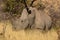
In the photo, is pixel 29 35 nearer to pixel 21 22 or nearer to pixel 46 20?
pixel 21 22

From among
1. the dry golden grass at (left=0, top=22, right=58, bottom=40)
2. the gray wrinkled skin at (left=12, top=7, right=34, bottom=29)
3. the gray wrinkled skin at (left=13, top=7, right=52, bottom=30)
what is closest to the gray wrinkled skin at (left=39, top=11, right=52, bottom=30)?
the gray wrinkled skin at (left=13, top=7, right=52, bottom=30)

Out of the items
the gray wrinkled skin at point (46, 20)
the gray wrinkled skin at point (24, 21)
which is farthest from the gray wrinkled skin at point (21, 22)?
the gray wrinkled skin at point (46, 20)

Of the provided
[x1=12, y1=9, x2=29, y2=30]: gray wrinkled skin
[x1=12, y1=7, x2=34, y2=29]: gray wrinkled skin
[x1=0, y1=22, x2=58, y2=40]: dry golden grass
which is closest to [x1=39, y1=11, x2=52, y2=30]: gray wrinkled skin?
[x1=0, y1=22, x2=58, y2=40]: dry golden grass

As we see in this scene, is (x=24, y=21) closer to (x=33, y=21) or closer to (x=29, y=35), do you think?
(x=33, y=21)

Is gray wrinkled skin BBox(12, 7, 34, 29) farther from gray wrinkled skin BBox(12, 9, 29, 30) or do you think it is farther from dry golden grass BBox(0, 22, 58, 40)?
dry golden grass BBox(0, 22, 58, 40)

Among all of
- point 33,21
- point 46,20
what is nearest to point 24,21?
point 33,21

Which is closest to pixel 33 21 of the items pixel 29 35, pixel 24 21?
pixel 24 21

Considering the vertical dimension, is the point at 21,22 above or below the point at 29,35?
above

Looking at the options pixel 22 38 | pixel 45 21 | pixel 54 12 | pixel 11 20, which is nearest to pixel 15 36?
pixel 22 38

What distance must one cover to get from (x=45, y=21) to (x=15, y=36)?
65 centimetres

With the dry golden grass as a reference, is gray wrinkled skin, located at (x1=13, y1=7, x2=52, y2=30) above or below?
above

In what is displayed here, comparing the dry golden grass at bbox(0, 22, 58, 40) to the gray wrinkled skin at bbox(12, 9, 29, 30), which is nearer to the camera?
the dry golden grass at bbox(0, 22, 58, 40)

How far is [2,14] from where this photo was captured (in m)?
4.32

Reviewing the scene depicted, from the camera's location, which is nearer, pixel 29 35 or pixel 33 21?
pixel 29 35
